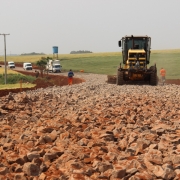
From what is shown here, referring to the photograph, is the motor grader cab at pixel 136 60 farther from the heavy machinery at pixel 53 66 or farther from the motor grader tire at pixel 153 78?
the heavy machinery at pixel 53 66

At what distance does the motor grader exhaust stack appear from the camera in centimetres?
2242

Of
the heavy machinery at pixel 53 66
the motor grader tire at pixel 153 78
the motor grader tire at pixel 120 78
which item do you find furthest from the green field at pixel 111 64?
the motor grader tire at pixel 120 78

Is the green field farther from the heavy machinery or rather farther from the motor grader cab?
the motor grader cab

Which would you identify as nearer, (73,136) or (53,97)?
(73,136)

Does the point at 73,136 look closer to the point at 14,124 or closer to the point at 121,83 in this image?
the point at 14,124

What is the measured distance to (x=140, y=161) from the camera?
5.33 meters

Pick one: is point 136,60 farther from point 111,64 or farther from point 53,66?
point 111,64

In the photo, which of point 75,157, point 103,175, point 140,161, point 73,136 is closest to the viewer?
point 103,175

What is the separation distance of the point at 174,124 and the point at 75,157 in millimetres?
3881

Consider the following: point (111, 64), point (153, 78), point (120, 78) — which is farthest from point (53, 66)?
point (153, 78)

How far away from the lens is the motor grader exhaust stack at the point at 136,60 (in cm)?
2242

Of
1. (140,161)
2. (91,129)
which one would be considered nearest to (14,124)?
(91,129)

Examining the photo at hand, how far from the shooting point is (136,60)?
2277 cm

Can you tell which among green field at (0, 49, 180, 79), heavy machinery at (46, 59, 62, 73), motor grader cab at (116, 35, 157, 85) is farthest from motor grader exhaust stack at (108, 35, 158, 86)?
heavy machinery at (46, 59, 62, 73)
